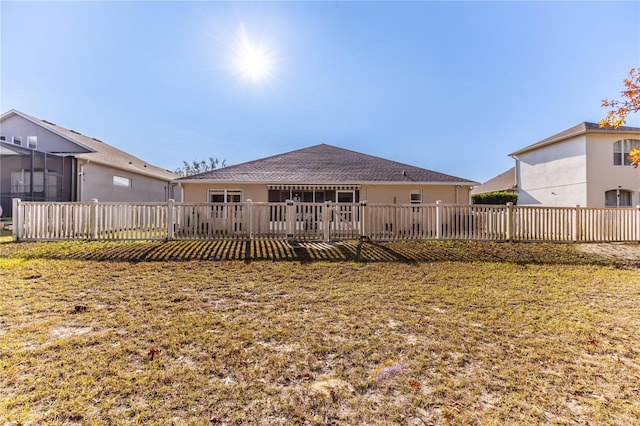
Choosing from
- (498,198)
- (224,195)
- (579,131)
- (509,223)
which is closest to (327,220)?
(509,223)

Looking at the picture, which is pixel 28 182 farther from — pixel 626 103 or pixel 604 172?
pixel 604 172

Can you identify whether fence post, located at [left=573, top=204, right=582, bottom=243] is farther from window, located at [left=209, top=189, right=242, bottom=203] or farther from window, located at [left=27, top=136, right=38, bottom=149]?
window, located at [left=27, top=136, right=38, bottom=149]

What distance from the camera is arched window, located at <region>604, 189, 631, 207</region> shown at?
54.5ft

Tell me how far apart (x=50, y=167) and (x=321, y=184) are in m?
15.4

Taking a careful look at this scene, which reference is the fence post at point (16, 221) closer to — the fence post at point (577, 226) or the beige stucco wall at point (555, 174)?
the fence post at point (577, 226)

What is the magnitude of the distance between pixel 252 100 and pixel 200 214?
11.9 meters

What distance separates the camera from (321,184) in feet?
46.0

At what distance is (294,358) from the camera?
112 inches

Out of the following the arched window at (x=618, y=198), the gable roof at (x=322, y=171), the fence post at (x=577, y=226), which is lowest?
the fence post at (x=577, y=226)

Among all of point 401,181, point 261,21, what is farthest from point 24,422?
point 401,181

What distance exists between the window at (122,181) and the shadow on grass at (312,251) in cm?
1081

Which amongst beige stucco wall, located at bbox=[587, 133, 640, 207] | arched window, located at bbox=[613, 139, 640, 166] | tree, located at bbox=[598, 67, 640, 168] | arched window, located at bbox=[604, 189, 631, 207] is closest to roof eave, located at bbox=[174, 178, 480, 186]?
tree, located at bbox=[598, 67, 640, 168]

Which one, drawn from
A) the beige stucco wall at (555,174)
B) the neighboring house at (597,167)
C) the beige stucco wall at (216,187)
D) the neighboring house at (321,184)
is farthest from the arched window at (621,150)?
the beige stucco wall at (216,187)

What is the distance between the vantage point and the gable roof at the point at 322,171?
550 inches
